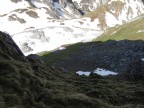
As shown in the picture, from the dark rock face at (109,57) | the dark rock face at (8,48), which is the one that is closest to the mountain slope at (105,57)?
the dark rock face at (109,57)

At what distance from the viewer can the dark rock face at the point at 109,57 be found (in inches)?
5354

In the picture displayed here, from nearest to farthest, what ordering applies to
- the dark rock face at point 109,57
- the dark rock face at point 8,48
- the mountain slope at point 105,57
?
1. the dark rock face at point 8,48
2. the dark rock face at point 109,57
3. the mountain slope at point 105,57

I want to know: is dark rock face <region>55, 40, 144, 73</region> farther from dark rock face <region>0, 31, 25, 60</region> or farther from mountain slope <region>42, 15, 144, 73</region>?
dark rock face <region>0, 31, 25, 60</region>

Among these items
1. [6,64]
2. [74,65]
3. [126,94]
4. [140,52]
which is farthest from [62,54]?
[6,64]

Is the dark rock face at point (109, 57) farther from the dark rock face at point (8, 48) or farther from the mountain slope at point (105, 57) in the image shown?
the dark rock face at point (8, 48)

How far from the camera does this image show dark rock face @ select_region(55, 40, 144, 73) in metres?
136

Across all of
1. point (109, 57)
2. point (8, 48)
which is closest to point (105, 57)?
point (109, 57)

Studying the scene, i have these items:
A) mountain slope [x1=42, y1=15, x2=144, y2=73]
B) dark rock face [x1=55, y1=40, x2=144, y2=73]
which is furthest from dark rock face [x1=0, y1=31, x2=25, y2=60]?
dark rock face [x1=55, y1=40, x2=144, y2=73]

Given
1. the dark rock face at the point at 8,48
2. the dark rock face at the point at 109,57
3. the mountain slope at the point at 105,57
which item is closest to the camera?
the dark rock face at the point at 8,48

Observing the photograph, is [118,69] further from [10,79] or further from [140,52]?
[10,79]

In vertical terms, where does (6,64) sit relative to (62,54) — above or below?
below

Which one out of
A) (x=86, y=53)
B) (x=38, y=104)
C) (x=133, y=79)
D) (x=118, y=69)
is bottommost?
(x=38, y=104)

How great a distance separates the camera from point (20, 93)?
4234cm

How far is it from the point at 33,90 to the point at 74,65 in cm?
11366
